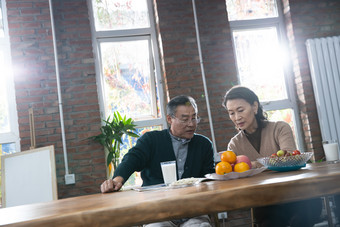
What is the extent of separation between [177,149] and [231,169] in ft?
2.34

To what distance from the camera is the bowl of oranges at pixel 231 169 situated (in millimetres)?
1448

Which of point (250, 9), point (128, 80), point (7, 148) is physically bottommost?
point (7, 148)

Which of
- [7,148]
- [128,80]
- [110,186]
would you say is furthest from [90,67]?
[110,186]

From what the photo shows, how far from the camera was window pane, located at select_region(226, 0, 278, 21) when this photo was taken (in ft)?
13.2

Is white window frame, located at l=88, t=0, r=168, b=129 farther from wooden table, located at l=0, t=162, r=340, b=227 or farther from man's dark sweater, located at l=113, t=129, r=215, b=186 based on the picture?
wooden table, located at l=0, t=162, r=340, b=227

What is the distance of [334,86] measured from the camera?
3.72 metres

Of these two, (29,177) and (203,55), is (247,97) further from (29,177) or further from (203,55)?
(29,177)

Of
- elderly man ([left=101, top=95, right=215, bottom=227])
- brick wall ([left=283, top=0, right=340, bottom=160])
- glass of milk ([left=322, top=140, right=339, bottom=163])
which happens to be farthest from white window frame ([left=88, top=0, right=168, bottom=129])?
glass of milk ([left=322, top=140, right=339, bottom=163])

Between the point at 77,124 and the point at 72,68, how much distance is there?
571mm

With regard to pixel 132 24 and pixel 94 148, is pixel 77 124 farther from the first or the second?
pixel 132 24

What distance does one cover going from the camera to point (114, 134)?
330 cm

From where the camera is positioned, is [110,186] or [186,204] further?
[110,186]

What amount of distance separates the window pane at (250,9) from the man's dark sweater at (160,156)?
232 cm

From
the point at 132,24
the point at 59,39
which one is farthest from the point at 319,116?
the point at 59,39
